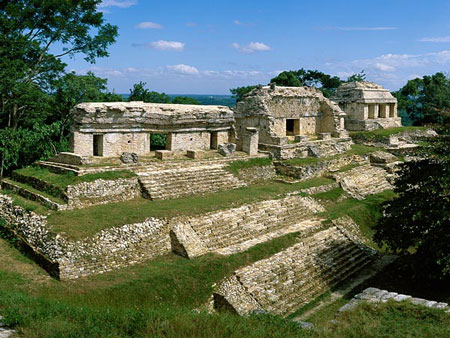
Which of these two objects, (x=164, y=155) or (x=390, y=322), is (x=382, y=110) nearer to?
(x=164, y=155)

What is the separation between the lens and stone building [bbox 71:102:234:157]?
14.6m

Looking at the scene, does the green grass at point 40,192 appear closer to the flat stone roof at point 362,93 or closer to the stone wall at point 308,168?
the stone wall at point 308,168

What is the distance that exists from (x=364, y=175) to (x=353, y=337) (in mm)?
13753

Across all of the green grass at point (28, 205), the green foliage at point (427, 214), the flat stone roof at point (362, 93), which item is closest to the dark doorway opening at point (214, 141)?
the green grass at point (28, 205)

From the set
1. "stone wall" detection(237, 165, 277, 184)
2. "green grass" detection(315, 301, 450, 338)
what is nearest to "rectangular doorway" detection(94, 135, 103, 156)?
"stone wall" detection(237, 165, 277, 184)

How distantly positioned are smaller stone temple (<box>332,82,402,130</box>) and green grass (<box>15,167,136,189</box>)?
61.7ft

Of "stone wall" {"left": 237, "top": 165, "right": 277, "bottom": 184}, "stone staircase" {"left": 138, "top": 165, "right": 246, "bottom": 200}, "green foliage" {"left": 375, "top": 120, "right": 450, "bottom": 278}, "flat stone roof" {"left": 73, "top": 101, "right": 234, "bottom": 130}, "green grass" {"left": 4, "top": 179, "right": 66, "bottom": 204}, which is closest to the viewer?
"green foliage" {"left": 375, "top": 120, "right": 450, "bottom": 278}

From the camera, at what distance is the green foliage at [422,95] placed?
3800 cm

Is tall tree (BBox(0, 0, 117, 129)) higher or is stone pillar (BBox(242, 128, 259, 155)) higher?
tall tree (BBox(0, 0, 117, 129))

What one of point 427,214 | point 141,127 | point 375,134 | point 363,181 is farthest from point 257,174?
point 375,134

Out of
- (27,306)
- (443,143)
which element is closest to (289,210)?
(443,143)

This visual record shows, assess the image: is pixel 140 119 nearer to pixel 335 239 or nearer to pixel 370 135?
pixel 335 239

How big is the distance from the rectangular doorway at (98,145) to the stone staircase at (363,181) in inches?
376

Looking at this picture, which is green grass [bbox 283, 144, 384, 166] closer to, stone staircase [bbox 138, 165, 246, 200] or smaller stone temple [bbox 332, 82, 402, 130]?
stone staircase [bbox 138, 165, 246, 200]
